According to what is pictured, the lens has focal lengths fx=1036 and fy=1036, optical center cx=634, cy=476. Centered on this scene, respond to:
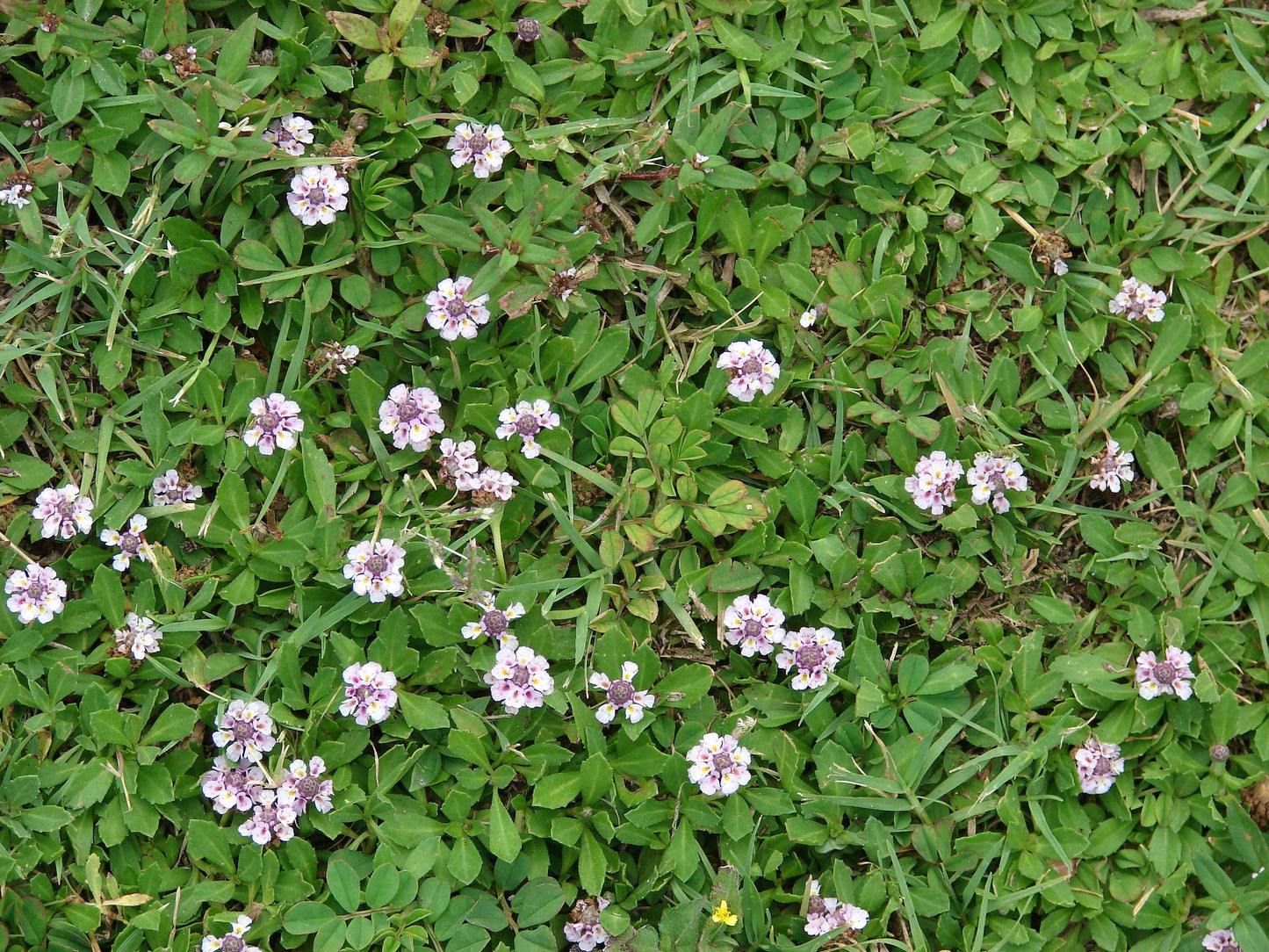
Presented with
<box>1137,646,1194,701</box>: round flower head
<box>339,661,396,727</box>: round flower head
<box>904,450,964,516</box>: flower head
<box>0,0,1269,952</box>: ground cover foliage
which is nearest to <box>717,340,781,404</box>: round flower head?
<box>0,0,1269,952</box>: ground cover foliage

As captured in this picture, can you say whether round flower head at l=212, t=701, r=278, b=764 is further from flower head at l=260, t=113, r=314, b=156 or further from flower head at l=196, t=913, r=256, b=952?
flower head at l=260, t=113, r=314, b=156

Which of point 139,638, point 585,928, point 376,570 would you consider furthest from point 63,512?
point 585,928

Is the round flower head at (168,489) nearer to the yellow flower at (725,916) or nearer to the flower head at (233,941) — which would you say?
the flower head at (233,941)

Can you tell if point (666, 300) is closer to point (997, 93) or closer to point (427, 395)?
point (427, 395)

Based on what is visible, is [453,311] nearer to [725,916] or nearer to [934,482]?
[934,482]

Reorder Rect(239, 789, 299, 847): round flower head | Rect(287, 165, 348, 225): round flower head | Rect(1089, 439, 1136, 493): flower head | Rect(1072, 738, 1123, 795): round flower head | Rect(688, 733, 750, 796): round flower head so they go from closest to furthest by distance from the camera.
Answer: Rect(239, 789, 299, 847): round flower head, Rect(688, 733, 750, 796): round flower head, Rect(287, 165, 348, 225): round flower head, Rect(1072, 738, 1123, 795): round flower head, Rect(1089, 439, 1136, 493): flower head
